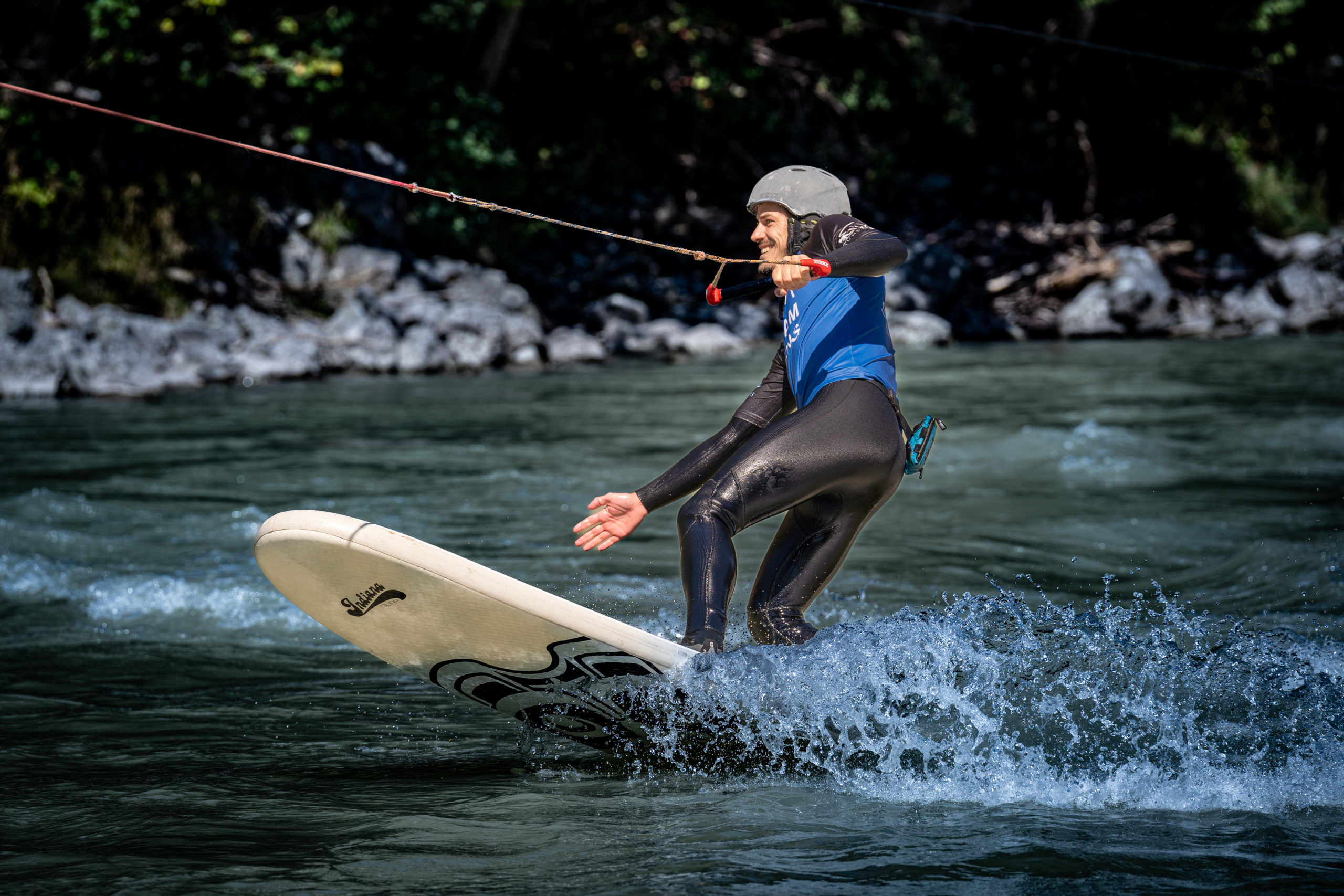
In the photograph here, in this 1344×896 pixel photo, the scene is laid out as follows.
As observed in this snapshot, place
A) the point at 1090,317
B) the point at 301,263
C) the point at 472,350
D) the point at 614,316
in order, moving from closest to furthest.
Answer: the point at 472,350 → the point at 301,263 → the point at 614,316 → the point at 1090,317

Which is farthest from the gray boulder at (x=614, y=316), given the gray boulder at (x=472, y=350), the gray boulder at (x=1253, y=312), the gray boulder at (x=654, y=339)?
the gray boulder at (x=1253, y=312)

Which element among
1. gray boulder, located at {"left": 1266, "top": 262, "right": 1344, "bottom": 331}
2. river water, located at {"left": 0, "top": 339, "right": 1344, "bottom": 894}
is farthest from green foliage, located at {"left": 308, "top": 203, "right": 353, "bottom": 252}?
gray boulder, located at {"left": 1266, "top": 262, "right": 1344, "bottom": 331}

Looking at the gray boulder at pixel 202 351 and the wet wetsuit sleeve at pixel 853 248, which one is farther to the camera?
the gray boulder at pixel 202 351

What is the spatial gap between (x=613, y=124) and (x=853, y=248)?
70.0 ft

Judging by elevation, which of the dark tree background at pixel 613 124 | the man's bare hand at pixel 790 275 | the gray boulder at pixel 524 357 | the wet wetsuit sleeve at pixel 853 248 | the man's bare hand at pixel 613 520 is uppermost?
the dark tree background at pixel 613 124

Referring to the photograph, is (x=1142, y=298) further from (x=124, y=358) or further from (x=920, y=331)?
Answer: (x=124, y=358)

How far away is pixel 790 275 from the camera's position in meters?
3.64

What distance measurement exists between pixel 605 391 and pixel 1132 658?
11.7m

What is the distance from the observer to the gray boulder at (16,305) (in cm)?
1451

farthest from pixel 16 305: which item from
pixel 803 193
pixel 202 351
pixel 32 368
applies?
pixel 803 193

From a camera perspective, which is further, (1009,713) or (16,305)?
(16,305)

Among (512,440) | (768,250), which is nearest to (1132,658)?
(768,250)

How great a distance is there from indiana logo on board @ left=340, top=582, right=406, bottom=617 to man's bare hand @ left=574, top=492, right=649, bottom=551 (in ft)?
1.84

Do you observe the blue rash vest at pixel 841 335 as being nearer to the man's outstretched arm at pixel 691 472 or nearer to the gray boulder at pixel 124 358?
the man's outstretched arm at pixel 691 472
